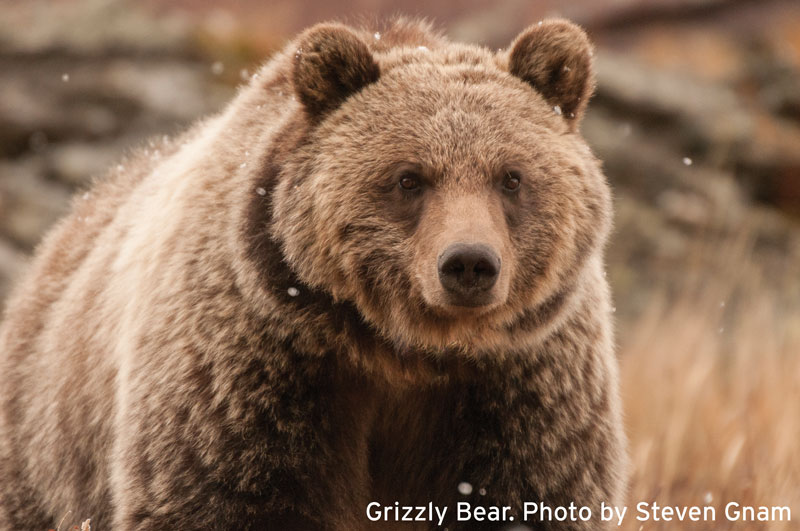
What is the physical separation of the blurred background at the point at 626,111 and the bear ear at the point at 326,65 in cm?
495

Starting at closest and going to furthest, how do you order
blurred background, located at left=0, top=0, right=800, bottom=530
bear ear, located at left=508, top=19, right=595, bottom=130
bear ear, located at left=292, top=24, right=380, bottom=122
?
bear ear, located at left=292, top=24, right=380, bottom=122, bear ear, located at left=508, top=19, right=595, bottom=130, blurred background, located at left=0, top=0, right=800, bottom=530

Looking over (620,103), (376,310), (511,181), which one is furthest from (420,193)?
(620,103)

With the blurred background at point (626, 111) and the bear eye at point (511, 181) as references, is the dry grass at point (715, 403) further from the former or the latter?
the bear eye at point (511, 181)

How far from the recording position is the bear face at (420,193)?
4004 millimetres

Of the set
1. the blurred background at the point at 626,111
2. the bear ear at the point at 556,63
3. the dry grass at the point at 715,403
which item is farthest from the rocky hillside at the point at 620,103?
the bear ear at the point at 556,63

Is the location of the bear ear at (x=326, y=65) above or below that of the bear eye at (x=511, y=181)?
above

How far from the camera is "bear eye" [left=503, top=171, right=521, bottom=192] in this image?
4.06 meters

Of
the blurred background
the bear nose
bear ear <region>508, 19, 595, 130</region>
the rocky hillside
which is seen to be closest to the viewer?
the bear nose

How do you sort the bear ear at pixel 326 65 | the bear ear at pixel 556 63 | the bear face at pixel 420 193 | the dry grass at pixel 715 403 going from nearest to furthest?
1. the bear face at pixel 420 193
2. the bear ear at pixel 326 65
3. the bear ear at pixel 556 63
4. the dry grass at pixel 715 403

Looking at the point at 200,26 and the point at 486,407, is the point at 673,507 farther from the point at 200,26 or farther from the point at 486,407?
the point at 200,26

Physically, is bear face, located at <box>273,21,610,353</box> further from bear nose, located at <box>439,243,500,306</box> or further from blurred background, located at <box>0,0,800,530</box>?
blurred background, located at <box>0,0,800,530</box>

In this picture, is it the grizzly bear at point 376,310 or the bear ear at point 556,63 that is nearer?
the grizzly bear at point 376,310

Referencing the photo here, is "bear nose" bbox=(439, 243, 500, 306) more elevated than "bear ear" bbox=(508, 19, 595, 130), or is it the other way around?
"bear ear" bbox=(508, 19, 595, 130)

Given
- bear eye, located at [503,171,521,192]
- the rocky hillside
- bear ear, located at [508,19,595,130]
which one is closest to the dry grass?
the rocky hillside
